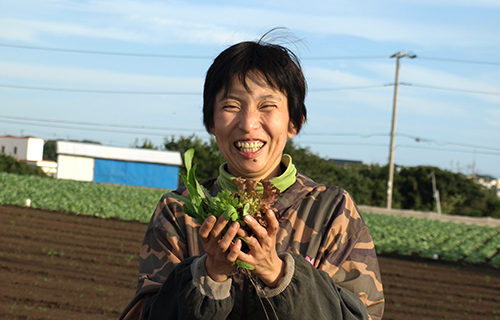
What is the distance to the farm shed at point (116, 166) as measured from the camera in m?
38.7

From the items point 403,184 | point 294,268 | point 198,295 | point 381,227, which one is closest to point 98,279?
point 198,295

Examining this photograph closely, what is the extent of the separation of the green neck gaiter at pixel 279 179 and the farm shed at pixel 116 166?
36.9m

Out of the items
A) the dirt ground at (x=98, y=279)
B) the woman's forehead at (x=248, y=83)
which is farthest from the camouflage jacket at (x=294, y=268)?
the dirt ground at (x=98, y=279)

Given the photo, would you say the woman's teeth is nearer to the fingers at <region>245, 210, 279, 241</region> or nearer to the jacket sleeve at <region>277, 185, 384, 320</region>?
the jacket sleeve at <region>277, 185, 384, 320</region>

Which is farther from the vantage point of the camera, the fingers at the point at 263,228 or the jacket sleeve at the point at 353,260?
the jacket sleeve at the point at 353,260

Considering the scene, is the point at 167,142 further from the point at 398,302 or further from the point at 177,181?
the point at 398,302

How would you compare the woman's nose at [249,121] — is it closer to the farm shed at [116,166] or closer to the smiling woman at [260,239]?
the smiling woman at [260,239]

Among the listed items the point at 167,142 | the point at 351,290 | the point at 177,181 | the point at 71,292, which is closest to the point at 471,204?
the point at 177,181

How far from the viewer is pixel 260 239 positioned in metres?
1.51

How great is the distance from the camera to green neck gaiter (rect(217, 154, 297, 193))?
2023 mm

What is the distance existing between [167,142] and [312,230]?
5124cm

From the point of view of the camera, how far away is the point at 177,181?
40.6 metres

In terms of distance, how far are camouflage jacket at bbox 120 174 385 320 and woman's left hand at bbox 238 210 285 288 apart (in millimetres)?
47

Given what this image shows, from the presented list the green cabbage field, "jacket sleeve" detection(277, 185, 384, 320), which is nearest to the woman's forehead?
"jacket sleeve" detection(277, 185, 384, 320)
